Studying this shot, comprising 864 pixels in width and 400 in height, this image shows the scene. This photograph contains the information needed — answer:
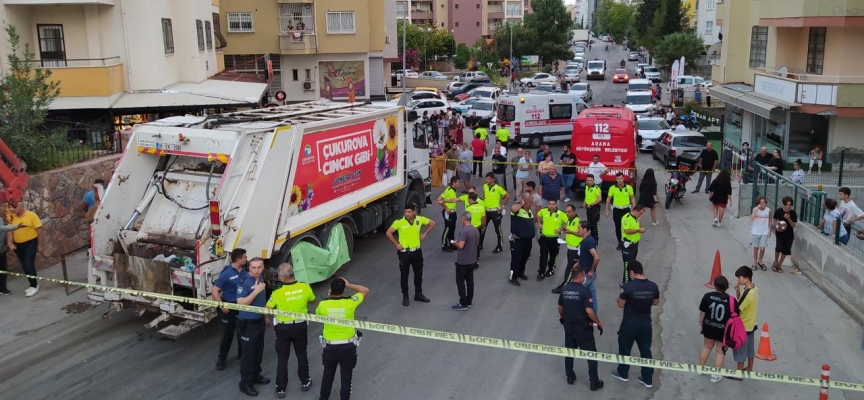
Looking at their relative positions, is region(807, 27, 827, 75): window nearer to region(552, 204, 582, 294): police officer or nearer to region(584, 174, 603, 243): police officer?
region(584, 174, 603, 243): police officer

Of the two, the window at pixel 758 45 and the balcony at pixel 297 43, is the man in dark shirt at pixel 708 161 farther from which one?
the balcony at pixel 297 43

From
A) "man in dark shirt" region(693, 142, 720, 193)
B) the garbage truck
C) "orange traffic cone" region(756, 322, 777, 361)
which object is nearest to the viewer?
"orange traffic cone" region(756, 322, 777, 361)

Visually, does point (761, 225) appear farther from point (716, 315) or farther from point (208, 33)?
point (208, 33)

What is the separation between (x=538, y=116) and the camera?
28000 mm

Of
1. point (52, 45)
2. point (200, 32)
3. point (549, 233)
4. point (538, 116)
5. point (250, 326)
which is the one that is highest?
point (200, 32)

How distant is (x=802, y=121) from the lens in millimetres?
22609

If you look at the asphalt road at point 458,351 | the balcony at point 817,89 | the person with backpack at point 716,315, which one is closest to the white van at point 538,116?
the balcony at point 817,89

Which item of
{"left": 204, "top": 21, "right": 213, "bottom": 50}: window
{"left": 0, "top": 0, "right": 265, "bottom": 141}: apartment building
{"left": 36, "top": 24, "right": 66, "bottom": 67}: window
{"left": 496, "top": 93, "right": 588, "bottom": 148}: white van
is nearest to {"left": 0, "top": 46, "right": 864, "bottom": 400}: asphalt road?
{"left": 0, "top": 0, "right": 265, "bottom": 141}: apartment building

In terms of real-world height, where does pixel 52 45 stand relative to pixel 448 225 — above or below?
above

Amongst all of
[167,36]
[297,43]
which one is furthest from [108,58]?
[297,43]

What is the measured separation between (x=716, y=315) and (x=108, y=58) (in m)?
17.5

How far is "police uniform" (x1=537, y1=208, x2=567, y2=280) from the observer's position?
1242 centimetres

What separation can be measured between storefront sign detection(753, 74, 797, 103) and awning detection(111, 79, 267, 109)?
52.6 feet

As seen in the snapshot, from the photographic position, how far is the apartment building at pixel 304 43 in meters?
38.3
